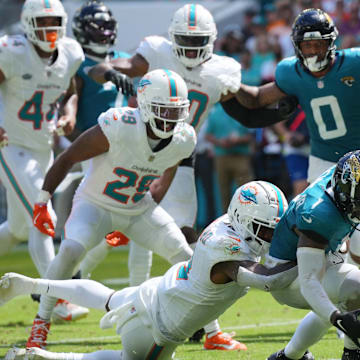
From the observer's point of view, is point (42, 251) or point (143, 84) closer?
point (143, 84)

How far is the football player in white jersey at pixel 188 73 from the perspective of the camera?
233 inches

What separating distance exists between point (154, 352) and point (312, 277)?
0.87 meters

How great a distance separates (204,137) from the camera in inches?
429

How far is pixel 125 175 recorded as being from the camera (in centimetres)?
512

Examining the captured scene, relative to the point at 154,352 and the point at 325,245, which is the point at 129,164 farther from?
the point at 325,245

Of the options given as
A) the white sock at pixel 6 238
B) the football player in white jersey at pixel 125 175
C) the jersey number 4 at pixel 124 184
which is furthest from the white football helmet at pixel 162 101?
the white sock at pixel 6 238

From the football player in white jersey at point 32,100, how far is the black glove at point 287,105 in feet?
4.63

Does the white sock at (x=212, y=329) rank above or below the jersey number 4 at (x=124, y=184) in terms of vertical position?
below

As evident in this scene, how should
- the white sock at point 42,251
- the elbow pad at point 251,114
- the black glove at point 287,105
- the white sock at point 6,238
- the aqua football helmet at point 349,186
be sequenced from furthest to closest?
the white sock at point 6,238 < the elbow pad at point 251,114 < the white sock at point 42,251 < the black glove at point 287,105 < the aqua football helmet at point 349,186

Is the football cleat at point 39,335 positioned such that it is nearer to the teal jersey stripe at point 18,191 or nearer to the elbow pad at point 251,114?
the teal jersey stripe at point 18,191

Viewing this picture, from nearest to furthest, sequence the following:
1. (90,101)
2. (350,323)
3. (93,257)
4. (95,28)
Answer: (350,323)
(93,257)
(90,101)
(95,28)

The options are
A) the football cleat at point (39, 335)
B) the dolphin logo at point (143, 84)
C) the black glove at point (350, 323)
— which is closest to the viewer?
the black glove at point (350, 323)

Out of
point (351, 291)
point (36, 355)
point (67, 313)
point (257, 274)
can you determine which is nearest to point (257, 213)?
point (257, 274)

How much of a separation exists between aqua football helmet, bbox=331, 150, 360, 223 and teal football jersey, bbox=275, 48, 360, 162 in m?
1.78
